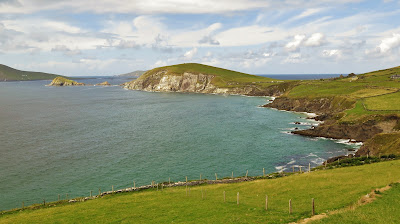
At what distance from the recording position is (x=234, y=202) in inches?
1430

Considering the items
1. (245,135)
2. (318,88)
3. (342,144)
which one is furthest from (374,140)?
(318,88)

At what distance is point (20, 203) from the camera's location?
4994cm

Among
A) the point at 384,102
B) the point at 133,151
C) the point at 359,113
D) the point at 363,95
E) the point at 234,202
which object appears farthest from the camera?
the point at 363,95

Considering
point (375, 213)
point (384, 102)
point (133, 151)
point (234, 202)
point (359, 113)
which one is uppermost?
→ point (384, 102)

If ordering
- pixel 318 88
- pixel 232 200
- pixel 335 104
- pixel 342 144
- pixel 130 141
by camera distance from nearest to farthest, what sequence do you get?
1. pixel 232 200
2. pixel 342 144
3. pixel 130 141
4. pixel 335 104
5. pixel 318 88

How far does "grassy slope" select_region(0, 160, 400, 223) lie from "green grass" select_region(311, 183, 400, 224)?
279 cm

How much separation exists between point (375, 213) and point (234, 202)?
1646cm

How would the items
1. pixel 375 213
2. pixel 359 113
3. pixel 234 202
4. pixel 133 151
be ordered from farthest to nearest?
pixel 359 113
pixel 133 151
pixel 234 202
pixel 375 213

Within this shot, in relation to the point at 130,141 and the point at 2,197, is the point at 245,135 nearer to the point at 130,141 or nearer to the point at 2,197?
the point at 130,141

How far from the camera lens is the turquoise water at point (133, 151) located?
59625mm

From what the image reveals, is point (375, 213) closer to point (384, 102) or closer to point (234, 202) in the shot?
point (234, 202)

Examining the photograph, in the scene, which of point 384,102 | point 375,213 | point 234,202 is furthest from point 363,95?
point 375,213

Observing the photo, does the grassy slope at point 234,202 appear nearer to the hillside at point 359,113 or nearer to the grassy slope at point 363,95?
the hillside at point 359,113

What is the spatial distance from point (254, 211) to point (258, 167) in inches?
1407
